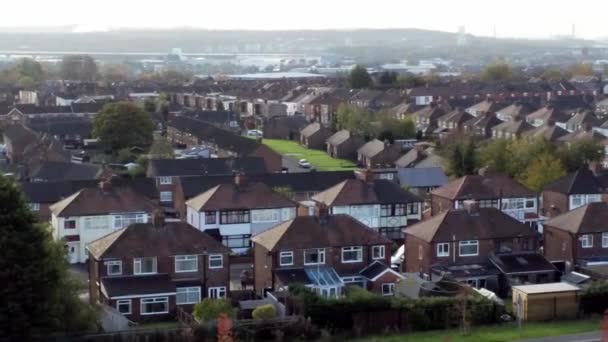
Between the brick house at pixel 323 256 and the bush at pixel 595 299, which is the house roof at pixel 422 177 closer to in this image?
the brick house at pixel 323 256

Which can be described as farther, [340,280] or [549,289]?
[340,280]

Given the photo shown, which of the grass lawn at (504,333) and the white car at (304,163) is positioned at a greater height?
the grass lawn at (504,333)

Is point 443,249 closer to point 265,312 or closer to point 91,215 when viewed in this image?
point 265,312


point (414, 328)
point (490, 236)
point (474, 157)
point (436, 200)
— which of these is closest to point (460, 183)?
point (436, 200)

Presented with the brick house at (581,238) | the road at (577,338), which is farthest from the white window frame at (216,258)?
the brick house at (581,238)

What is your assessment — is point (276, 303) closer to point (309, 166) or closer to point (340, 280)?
point (340, 280)

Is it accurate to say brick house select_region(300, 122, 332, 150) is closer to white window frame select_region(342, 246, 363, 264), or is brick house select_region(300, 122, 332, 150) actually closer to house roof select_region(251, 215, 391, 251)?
house roof select_region(251, 215, 391, 251)
